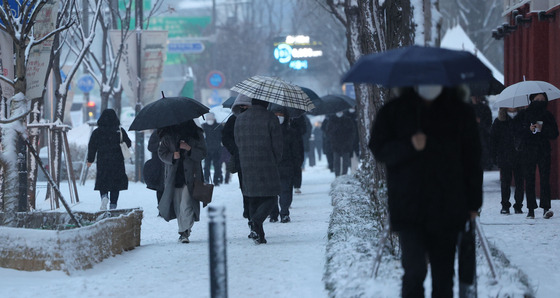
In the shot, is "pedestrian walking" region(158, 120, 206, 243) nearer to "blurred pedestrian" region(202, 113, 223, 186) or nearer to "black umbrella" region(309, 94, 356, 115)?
"black umbrella" region(309, 94, 356, 115)

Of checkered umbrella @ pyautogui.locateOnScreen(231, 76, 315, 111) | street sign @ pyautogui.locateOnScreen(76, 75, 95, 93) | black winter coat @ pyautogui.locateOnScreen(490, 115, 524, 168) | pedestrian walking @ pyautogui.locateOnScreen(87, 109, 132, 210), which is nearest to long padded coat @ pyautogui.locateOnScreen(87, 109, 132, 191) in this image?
pedestrian walking @ pyautogui.locateOnScreen(87, 109, 132, 210)

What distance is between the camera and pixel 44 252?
862 centimetres

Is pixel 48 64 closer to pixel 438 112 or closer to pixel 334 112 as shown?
pixel 334 112

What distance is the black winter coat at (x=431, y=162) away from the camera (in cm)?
520

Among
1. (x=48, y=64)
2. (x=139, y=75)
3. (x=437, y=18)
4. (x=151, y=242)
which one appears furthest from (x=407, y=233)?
(x=139, y=75)

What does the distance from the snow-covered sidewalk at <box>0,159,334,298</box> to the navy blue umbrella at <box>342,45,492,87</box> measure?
243 cm

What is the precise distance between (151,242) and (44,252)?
3266mm

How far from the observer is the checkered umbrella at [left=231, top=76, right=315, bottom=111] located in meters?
10.9

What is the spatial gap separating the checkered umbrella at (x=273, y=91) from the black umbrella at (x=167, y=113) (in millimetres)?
531

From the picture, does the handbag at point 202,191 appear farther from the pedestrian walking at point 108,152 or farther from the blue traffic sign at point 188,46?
the blue traffic sign at point 188,46

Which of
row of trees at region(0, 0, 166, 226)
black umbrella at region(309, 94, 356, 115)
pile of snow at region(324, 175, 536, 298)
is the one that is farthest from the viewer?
black umbrella at region(309, 94, 356, 115)

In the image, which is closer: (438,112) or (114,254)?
(438,112)

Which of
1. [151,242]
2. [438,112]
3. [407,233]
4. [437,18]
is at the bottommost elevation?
[151,242]

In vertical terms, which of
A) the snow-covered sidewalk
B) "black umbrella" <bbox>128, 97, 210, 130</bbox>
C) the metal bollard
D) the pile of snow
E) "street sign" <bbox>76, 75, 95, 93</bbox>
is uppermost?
"street sign" <bbox>76, 75, 95, 93</bbox>
